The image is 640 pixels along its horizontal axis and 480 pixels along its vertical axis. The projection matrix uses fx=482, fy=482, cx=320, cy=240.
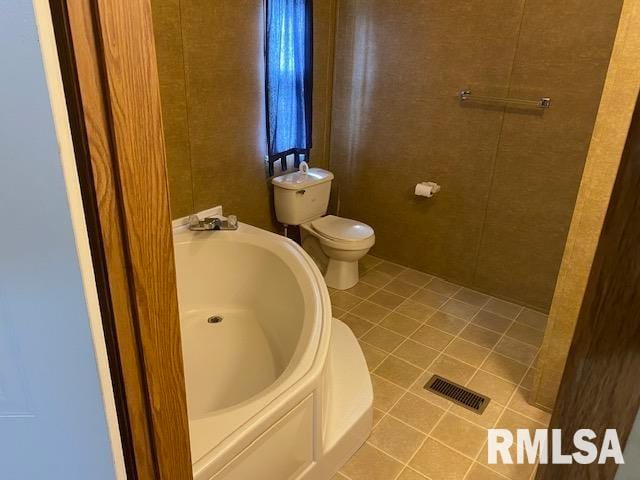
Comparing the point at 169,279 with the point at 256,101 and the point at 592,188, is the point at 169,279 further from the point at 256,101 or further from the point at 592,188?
the point at 256,101

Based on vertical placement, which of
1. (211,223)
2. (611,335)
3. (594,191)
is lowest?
(211,223)

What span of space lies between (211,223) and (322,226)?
81 cm

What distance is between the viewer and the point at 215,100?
2646 mm

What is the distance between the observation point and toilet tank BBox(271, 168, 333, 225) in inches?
120

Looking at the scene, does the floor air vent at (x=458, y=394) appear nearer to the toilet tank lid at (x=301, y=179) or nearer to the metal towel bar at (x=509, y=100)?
the toilet tank lid at (x=301, y=179)

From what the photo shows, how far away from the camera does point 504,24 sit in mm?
2629

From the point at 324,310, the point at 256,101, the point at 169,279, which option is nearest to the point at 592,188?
the point at 324,310

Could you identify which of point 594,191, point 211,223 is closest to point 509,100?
point 594,191

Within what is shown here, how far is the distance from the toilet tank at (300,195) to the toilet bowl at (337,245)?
9cm

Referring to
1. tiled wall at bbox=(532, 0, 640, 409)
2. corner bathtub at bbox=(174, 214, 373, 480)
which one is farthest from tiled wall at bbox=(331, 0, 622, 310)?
corner bathtub at bbox=(174, 214, 373, 480)

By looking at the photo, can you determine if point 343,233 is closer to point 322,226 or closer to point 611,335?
point 322,226

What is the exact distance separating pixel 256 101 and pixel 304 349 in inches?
66.3

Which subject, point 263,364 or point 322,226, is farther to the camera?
point 322,226

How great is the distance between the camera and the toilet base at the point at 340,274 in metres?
3.17
